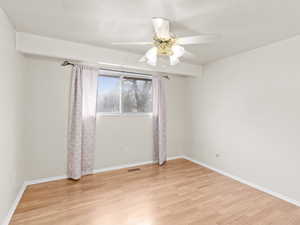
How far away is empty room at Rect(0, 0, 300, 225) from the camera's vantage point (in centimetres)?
175

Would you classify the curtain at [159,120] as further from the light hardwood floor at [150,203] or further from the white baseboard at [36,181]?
the light hardwood floor at [150,203]

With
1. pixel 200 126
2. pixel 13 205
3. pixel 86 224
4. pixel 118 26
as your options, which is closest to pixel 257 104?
pixel 200 126

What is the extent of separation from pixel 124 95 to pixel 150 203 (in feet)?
7.09

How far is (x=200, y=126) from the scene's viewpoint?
371 cm

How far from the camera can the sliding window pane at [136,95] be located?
3457 mm

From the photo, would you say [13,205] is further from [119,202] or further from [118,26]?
[118,26]

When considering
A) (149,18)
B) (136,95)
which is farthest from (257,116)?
(136,95)

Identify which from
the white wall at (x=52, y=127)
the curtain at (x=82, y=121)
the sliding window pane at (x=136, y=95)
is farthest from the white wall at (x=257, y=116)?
the curtain at (x=82, y=121)

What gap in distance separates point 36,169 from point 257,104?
12.6ft

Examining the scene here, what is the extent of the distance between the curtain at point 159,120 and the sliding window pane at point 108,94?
832 mm

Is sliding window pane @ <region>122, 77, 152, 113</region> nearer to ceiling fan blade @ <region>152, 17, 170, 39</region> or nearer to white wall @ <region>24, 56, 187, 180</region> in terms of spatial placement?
white wall @ <region>24, 56, 187, 180</region>

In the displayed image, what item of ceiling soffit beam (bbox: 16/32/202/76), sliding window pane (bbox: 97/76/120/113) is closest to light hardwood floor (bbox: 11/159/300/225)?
sliding window pane (bbox: 97/76/120/113)

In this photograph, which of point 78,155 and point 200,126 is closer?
point 78,155

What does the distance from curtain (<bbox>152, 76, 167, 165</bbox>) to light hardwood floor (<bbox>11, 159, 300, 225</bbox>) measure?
732 millimetres
